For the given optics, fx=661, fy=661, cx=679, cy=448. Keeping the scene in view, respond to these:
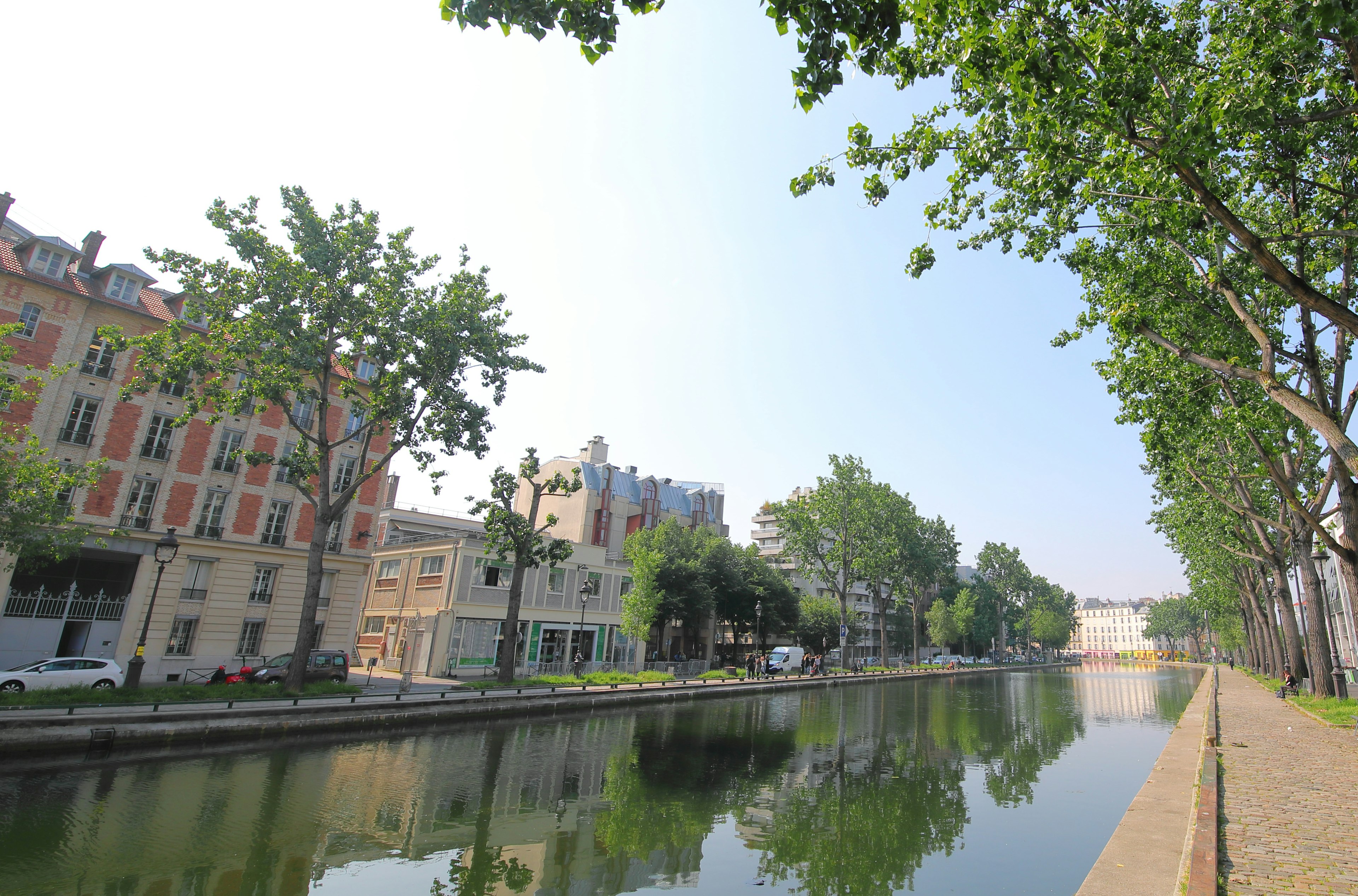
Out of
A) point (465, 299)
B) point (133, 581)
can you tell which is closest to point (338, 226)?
point (465, 299)

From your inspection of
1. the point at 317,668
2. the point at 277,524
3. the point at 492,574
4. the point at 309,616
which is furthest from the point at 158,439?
the point at 492,574

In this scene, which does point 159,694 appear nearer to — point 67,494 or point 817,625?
point 67,494

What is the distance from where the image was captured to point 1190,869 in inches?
259

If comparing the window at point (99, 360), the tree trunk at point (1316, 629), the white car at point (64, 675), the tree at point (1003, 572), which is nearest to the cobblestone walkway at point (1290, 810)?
the tree trunk at point (1316, 629)

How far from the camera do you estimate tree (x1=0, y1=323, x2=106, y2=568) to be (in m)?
19.2

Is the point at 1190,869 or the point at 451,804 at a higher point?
the point at 1190,869

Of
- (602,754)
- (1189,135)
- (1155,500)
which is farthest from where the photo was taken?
(1155,500)

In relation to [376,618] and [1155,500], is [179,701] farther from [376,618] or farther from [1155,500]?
[1155,500]

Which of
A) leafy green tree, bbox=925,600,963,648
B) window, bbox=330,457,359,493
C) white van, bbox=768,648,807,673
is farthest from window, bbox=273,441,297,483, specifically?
leafy green tree, bbox=925,600,963,648

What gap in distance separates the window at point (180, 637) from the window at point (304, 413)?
9.75 metres

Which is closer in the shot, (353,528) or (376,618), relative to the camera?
(353,528)

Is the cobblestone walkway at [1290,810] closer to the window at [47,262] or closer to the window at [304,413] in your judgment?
the window at [304,413]

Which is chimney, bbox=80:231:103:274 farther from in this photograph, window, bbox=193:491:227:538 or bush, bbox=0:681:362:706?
bush, bbox=0:681:362:706

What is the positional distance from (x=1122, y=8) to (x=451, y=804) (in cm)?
1637
